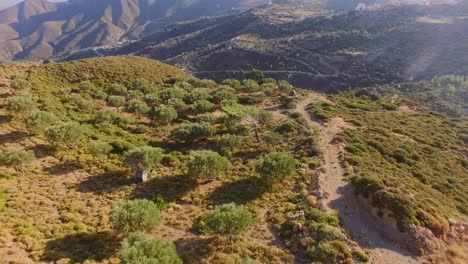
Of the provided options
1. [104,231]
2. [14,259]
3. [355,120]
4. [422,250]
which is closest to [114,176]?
[104,231]

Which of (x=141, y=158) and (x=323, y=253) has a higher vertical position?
(x=141, y=158)

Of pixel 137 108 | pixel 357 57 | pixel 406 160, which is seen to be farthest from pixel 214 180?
pixel 357 57

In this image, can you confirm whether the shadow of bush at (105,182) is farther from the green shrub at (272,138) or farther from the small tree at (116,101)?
the small tree at (116,101)

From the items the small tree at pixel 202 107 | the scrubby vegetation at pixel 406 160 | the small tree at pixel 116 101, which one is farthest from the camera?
the small tree at pixel 202 107

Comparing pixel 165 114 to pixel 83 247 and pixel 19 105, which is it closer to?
pixel 19 105

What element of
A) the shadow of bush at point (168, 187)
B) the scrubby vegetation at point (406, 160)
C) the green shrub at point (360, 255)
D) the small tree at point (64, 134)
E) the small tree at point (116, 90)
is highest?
the small tree at point (64, 134)

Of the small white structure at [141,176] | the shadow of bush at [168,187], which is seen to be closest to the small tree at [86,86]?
the small white structure at [141,176]

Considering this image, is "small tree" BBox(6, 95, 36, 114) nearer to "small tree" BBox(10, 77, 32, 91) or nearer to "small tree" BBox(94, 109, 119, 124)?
"small tree" BBox(94, 109, 119, 124)
